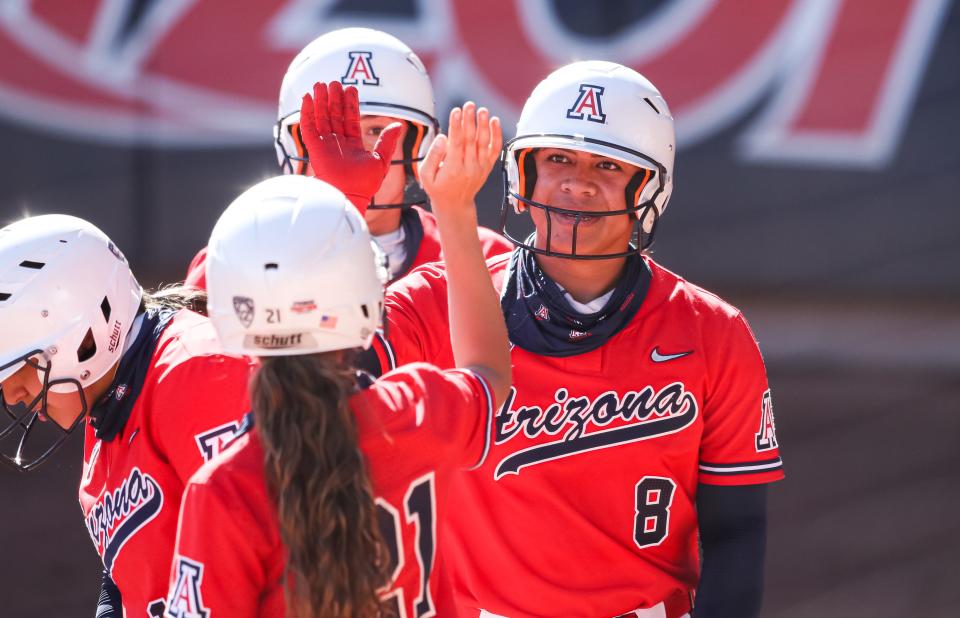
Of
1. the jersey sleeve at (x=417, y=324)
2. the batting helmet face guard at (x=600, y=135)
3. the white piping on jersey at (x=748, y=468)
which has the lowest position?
the white piping on jersey at (x=748, y=468)

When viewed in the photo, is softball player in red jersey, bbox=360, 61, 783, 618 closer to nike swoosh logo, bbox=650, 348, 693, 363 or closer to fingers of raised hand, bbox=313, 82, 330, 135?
nike swoosh logo, bbox=650, 348, 693, 363

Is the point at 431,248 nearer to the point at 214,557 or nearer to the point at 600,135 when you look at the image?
the point at 600,135

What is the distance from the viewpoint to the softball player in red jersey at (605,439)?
2.46m

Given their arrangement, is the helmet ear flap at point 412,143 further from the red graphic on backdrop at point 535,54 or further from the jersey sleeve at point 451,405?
the red graphic on backdrop at point 535,54

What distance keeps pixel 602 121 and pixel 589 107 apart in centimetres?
4

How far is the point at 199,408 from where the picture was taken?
6.89ft

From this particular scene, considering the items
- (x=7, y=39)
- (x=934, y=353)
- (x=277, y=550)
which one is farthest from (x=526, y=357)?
(x=7, y=39)

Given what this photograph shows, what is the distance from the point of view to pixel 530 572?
2.51 meters

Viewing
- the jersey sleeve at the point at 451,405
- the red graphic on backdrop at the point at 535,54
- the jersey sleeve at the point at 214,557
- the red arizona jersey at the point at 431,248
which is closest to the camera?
the jersey sleeve at the point at 214,557

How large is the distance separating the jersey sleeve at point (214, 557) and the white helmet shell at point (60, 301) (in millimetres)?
598

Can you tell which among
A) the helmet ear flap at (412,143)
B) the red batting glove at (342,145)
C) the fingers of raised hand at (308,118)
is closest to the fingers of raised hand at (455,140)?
the red batting glove at (342,145)

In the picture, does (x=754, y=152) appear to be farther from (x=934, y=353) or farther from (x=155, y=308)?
(x=155, y=308)

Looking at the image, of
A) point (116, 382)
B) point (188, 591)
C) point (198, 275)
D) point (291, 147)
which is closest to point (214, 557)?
point (188, 591)

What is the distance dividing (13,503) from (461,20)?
10.4 feet
